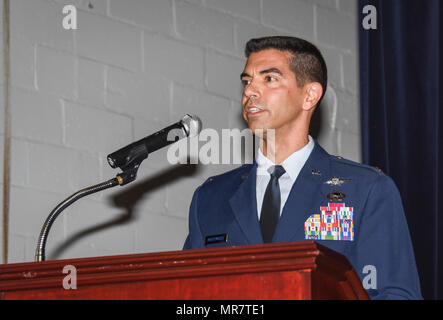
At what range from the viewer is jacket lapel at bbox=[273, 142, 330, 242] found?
1875 millimetres

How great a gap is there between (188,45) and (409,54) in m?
0.73

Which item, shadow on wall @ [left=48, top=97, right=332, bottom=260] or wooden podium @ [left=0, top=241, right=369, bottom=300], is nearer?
wooden podium @ [left=0, top=241, right=369, bottom=300]

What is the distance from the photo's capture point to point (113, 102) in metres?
2.54

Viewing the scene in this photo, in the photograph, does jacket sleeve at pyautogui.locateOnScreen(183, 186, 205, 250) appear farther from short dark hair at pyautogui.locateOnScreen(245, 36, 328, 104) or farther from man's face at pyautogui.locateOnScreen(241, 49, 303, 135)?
short dark hair at pyautogui.locateOnScreen(245, 36, 328, 104)

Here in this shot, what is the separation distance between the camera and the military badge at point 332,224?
1.85 m

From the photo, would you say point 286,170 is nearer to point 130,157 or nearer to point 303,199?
point 303,199

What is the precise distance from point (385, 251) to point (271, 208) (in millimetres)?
313

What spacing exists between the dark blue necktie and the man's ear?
23 cm

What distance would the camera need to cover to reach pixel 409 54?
108 inches

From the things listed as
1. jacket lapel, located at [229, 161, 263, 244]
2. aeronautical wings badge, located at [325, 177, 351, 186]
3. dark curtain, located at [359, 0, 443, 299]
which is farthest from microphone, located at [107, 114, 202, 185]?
dark curtain, located at [359, 0, 443, 299]

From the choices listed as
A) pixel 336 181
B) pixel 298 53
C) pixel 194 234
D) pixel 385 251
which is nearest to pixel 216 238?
pixel 194 234

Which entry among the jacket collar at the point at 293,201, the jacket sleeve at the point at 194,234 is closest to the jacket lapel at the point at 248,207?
the jacket collar at the point at 293,201

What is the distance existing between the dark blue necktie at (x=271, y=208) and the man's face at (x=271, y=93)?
13 cm

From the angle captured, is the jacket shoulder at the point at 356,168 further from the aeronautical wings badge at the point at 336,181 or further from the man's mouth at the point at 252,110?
the man's mouth at the point at 252,110
